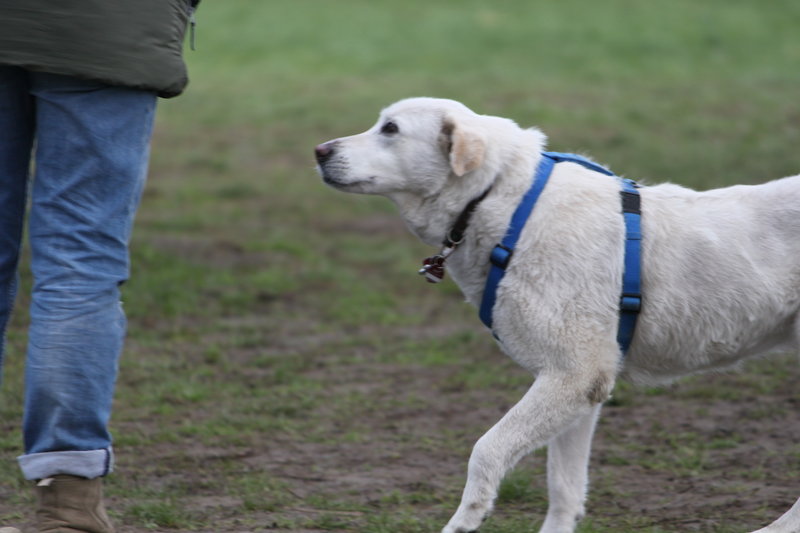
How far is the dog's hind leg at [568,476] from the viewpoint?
4.04 metres

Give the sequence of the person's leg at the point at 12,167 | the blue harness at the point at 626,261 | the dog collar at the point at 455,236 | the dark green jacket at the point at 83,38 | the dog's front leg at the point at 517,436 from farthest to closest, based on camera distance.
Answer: the dog collar at the point at 455,236 → the blue harness at the point at 626,261 → the dog's front leg at the point at 517,436 → the person's leg at the point at 12,167 → the dark green jacket at the point at 83,38

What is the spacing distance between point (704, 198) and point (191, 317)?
4.22 meters

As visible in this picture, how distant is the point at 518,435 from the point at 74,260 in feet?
4.81

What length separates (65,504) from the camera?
11.4 feet

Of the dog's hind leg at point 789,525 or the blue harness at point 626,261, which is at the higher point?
the blue harness at point 626,261

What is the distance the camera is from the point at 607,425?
17.9 feet

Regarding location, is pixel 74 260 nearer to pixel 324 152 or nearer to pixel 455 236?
pixel 324 152

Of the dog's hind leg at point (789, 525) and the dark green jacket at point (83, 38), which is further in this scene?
the dog's hind leg at point (789, 525)

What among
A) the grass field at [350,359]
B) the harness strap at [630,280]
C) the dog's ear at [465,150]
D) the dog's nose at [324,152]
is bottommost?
the grass field at [350,359]

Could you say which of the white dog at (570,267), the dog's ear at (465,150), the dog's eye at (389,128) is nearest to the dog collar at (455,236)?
the white dog at (570,267)

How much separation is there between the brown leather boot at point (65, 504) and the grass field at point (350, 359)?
560 mm

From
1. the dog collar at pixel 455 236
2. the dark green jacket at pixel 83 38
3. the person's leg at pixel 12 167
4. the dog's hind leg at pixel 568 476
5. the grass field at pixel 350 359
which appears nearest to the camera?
the dark green jacket at pixel 83 38

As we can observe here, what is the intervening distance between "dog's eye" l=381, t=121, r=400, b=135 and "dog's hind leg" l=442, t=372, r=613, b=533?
3.27ft

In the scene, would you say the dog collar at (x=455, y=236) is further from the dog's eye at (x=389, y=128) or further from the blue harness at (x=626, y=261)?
the dog's eye at (x=389, y=128)
